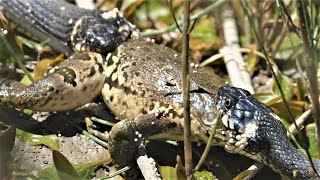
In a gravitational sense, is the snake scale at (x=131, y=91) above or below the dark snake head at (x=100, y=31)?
below

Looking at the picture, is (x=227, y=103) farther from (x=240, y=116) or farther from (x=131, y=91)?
(x=131, y=91)

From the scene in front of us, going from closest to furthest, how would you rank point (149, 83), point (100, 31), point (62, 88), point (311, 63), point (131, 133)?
point (311, 63)
point (131, 133)
point (149, 83)
point (62, 88)
point (100, 31)

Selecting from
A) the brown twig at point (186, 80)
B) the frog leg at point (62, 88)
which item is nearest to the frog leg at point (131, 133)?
the frog leg at point (62, 88)

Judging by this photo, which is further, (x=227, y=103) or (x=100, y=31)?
(x=100, y=31)

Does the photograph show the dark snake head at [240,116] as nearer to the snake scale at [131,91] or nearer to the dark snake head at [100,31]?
the snake scale at [131,91]

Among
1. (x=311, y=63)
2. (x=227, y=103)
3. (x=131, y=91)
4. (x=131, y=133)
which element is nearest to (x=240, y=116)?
(x=227, y=103)

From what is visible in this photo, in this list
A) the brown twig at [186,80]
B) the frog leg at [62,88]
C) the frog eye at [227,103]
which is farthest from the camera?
the frog leg at [62,88]

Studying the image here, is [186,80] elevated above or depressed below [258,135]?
above

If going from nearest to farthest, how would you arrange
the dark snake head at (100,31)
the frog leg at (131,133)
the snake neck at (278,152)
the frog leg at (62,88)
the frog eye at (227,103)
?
the snake neck at (278,152), the frog eye at (227,103), the frog leg at (131,133), the frog leg at (62,88), the dark snake head at (100,31)
